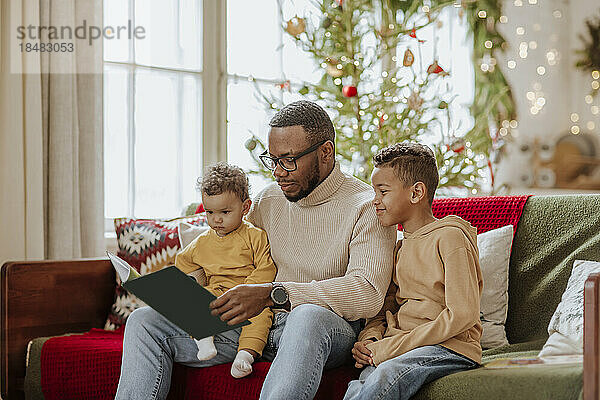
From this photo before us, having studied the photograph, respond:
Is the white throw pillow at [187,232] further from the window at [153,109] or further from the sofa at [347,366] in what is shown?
the window at [153,109]

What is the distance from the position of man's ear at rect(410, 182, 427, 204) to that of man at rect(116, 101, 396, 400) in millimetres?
130

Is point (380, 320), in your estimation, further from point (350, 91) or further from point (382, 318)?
point (350, 91)

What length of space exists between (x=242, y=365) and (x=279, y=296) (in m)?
0.19

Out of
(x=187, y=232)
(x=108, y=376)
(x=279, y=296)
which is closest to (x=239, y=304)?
(x=279, y=296)

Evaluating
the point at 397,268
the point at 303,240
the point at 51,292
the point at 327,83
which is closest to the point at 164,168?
the point at 327,83

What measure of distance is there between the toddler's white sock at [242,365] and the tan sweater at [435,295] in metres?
0.29

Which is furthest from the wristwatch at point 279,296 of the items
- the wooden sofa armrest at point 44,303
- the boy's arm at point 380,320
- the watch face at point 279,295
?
the wooden sofa armrest at point 44,303

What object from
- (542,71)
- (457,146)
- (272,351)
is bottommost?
(272,351)

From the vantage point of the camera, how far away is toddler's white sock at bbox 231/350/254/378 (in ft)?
6.15

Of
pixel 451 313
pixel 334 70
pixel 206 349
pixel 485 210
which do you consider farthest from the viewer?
pixel 334 70

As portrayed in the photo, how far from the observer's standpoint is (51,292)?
2.46 meters

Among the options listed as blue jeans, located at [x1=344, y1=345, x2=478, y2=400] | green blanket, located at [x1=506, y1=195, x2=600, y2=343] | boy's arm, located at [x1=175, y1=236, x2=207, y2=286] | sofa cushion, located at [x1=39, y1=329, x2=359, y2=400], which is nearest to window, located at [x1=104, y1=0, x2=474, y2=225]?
sofa cushion, located at [x1=39, y1=329, x2=359, y2=400]

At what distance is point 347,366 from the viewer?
1957mm

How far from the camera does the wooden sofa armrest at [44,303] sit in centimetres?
237
